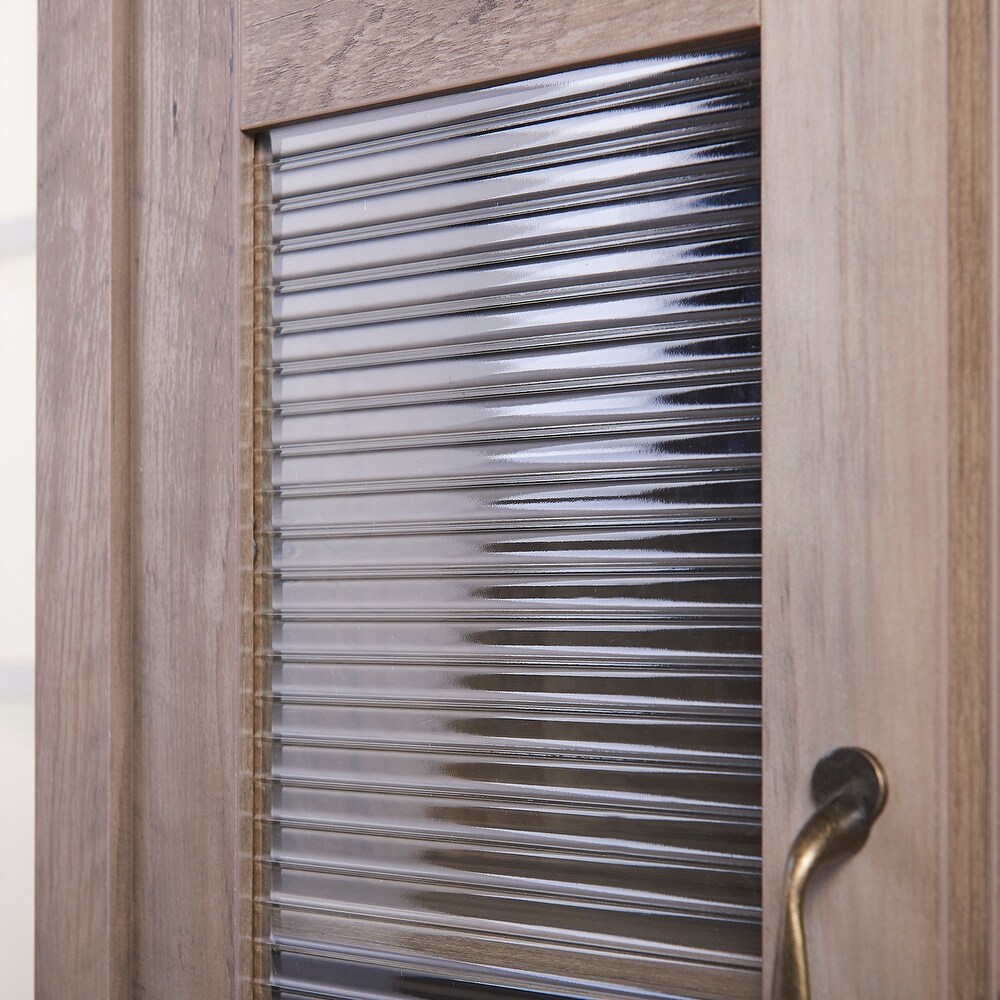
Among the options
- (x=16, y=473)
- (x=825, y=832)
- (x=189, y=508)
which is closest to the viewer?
(x=825, y=832)

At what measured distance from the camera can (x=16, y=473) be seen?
0.77 m

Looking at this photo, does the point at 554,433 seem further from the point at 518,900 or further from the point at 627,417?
the point at 518,900

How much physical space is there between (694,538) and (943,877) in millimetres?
209

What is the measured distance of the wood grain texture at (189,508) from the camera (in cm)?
63

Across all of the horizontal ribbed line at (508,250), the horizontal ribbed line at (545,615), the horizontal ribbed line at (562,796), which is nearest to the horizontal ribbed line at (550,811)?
the horizontal ribbed line at (562,796)

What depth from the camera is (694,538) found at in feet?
1.73

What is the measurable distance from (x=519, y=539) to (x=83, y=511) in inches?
13.5

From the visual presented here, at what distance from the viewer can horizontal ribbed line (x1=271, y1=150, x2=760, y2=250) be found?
53 cm

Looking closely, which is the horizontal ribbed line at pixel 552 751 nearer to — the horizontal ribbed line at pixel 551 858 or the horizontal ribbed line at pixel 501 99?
the horizontal ribbed line at pixel 551 858

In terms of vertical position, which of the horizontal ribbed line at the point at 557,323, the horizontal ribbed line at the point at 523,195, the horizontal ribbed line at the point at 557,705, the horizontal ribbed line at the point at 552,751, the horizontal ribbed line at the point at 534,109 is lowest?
the horizontal ribbed line at the point at 552,751

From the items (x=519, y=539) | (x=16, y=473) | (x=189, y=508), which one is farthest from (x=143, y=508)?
(x=519, y=539)

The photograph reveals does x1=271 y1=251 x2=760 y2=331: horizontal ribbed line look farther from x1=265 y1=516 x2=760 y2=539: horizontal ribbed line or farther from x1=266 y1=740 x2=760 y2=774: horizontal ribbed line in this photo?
x1=266 y1=740 x2=760 y2=774: horizontal ribbed line

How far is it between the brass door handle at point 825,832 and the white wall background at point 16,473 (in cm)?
61

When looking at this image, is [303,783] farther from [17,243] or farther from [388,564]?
[17,243]
